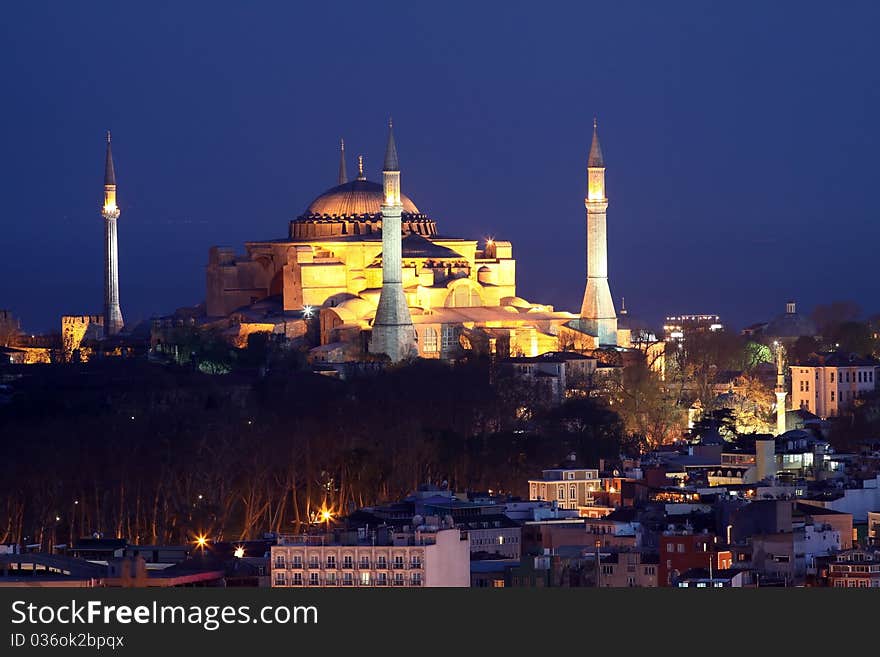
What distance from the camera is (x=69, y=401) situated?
102500mm

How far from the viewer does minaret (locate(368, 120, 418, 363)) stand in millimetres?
116562

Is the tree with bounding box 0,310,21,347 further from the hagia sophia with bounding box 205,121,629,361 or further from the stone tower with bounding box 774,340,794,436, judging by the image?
the stone tower with bounding box 774,340,794,436

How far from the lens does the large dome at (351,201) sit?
130500mm

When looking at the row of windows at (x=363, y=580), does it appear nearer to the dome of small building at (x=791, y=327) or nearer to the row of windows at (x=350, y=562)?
the row of windows at (x=350, y=562)

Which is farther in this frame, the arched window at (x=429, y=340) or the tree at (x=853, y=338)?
the tree at (x=853, y=338)

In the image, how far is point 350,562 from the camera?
235 feet

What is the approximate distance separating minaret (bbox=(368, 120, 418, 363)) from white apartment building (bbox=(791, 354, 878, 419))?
10184 millimetres

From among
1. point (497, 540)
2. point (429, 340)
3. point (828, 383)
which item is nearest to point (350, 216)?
point (429, 340)

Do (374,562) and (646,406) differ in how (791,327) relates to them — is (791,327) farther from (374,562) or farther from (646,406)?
(374,562)

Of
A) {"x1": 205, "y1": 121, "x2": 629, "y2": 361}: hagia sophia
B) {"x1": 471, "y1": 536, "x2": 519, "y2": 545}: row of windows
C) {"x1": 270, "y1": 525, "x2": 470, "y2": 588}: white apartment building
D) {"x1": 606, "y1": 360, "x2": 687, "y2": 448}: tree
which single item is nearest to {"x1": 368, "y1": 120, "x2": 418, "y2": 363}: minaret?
{"x1": 205, "y1": 121, "x2": 629, "y2": 361}: hagia sophia

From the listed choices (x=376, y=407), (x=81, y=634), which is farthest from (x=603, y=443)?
(x=81, y=634)

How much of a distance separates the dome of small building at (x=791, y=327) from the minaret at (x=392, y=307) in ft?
67.9

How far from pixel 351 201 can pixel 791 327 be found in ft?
50.6

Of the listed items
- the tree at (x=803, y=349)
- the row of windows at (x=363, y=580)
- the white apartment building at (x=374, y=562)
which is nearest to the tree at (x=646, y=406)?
the tree at (x=803, y=349)
